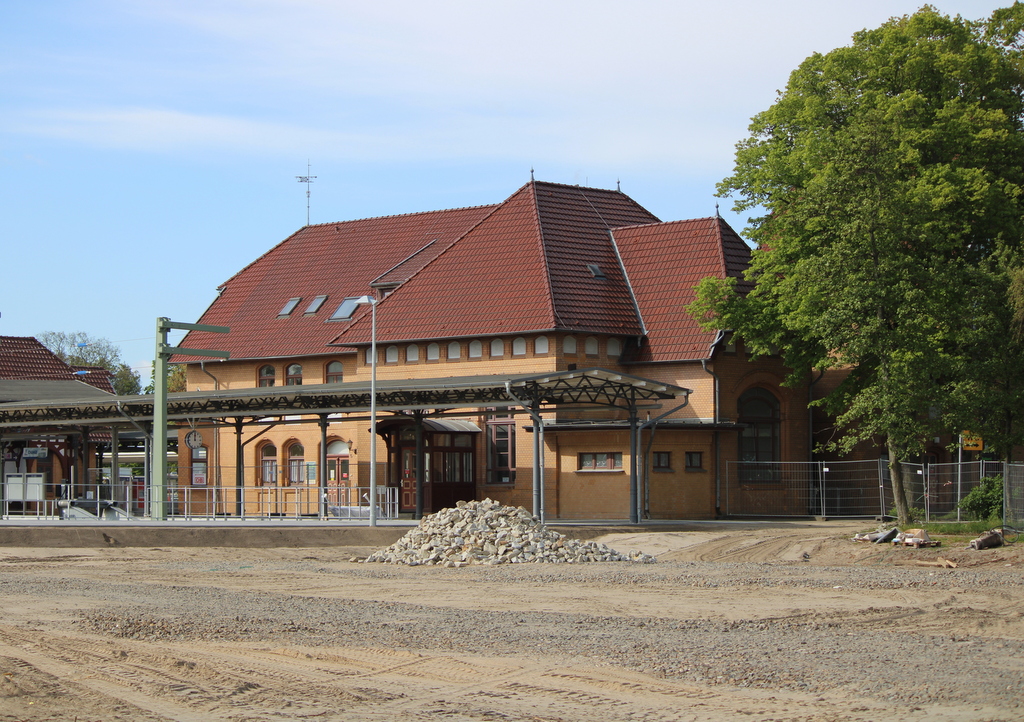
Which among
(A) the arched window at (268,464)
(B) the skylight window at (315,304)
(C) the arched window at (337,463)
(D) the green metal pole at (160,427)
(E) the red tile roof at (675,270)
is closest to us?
(D) the green metal pole at (160,427)

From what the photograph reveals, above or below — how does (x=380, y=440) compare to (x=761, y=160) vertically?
below

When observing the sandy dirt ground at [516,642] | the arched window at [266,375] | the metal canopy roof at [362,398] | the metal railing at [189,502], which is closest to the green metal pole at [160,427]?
the metal railing at [189,502]

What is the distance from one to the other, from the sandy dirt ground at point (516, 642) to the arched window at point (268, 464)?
2331cm

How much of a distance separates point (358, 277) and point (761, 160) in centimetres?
1884

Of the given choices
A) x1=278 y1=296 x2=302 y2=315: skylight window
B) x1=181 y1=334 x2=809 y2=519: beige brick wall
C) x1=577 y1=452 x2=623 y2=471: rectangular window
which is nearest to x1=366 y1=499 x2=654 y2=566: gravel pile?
x1=577 y1=452 x2=623 y2=471: rectangular window

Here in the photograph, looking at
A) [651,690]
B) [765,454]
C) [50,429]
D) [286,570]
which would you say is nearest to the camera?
[651,690]

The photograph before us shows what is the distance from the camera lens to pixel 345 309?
158 feet

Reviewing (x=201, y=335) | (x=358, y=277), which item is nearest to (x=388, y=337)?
(x=358, y=277)

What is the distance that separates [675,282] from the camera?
41.8 m

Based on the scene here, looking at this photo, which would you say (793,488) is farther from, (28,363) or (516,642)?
(28,363)

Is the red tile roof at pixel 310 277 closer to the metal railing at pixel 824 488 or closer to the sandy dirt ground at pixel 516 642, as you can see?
the metal railing at pixel 824 488

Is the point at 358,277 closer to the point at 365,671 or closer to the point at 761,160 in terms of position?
the point at 761,160

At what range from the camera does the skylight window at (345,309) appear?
47.8 meters

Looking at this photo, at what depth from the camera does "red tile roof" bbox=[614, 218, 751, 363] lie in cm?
4022
